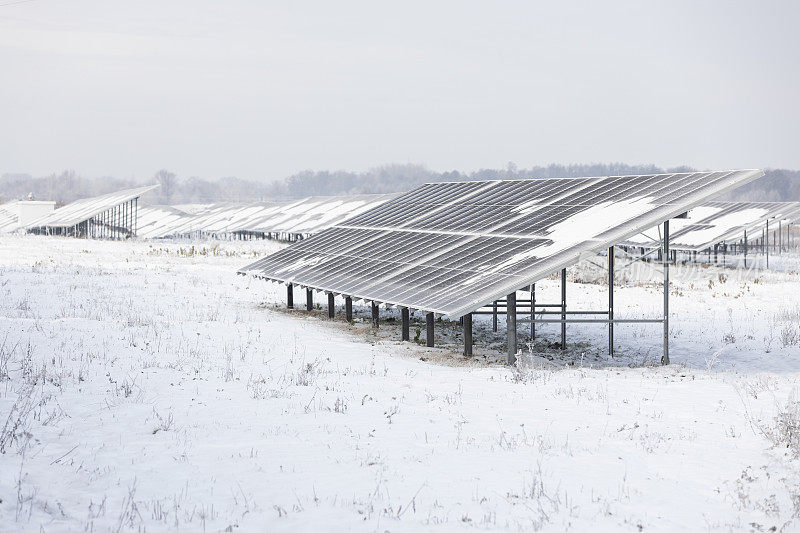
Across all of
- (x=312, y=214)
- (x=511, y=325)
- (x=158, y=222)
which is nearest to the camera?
(x=511, y=325)

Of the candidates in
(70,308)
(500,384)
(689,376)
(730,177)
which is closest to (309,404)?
(500,384)

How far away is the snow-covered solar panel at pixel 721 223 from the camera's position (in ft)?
173

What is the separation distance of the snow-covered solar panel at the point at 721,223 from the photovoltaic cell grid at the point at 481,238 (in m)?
28.1

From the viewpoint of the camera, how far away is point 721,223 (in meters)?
56.7

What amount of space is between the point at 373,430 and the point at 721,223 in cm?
5144

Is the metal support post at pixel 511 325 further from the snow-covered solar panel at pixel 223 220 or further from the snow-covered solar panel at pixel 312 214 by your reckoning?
the snow-covered solar panel at pixel 223 220

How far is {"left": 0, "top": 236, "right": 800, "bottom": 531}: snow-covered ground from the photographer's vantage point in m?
8.66

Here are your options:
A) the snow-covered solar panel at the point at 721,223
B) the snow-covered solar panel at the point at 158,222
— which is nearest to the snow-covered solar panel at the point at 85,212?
the snow-covered solar panel at the point at 158,222

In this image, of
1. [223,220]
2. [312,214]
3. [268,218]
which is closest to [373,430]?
[312,214]

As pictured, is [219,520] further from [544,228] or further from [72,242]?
[72,242]

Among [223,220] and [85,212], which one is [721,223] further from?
[85,212]

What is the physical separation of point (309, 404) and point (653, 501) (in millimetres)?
6101

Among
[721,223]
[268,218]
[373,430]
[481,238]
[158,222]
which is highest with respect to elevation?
[268,218]

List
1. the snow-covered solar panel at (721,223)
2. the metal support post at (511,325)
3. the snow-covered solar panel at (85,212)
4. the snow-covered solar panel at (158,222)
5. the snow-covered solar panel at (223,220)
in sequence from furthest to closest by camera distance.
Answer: the snow-covered solar panel at (158,222) → the snow-covered solar panel at (223,220) → the snow-covered solar panel at (85,212) → the snow-covered solar panel at (721,223) → the metal support post at (511,325)
